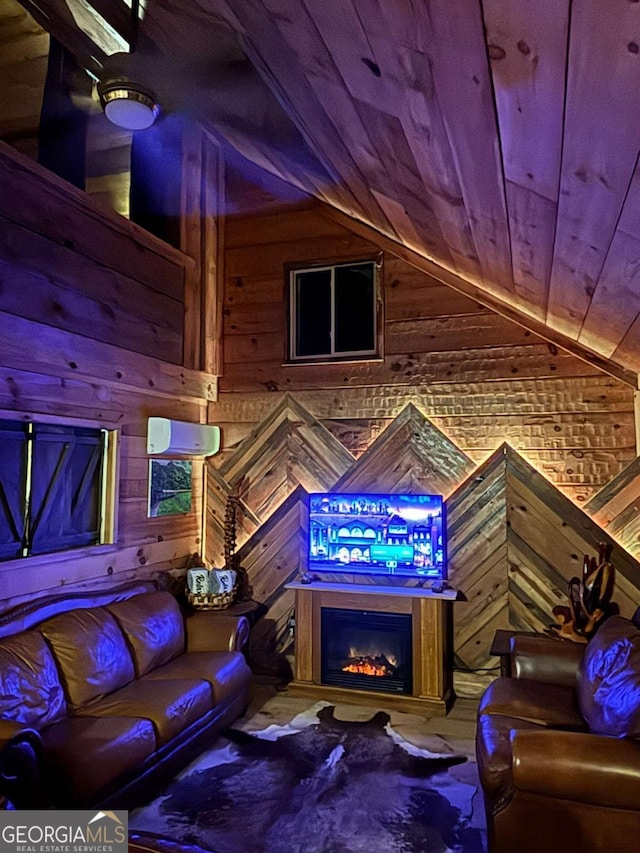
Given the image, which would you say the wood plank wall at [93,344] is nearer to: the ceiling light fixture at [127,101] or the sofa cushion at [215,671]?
the ceiling light fixture at [127,101]

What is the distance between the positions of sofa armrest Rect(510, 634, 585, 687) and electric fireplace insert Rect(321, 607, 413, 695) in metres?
0.91

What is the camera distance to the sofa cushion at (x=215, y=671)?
3410 millimetres

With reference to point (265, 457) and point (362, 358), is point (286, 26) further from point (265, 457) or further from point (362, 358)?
point (265, 457)

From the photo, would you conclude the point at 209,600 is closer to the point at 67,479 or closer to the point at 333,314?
the point at 67,479

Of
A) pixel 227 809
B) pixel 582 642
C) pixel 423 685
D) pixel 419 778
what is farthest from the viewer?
pixel 423 685

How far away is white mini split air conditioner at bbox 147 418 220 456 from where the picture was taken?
4238 millimetres

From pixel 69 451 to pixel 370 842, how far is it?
2653mm

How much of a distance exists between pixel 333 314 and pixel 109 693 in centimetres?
322

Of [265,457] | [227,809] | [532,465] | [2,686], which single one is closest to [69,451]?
[2,686]

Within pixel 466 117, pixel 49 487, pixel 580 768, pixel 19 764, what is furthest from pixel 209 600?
pixel 466 117

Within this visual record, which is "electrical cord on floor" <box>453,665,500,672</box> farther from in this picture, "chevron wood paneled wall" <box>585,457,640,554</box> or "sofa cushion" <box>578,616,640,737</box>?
"chevron wood paneled wall" <box>585,457,640,554</box>

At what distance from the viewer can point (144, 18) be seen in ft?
11.6

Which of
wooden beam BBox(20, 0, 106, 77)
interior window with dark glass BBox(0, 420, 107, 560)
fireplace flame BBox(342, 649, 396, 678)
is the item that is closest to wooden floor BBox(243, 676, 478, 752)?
fireplace flame BBox(342, 649, 396, 678)

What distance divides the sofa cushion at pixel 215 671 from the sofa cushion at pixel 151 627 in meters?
0.07
